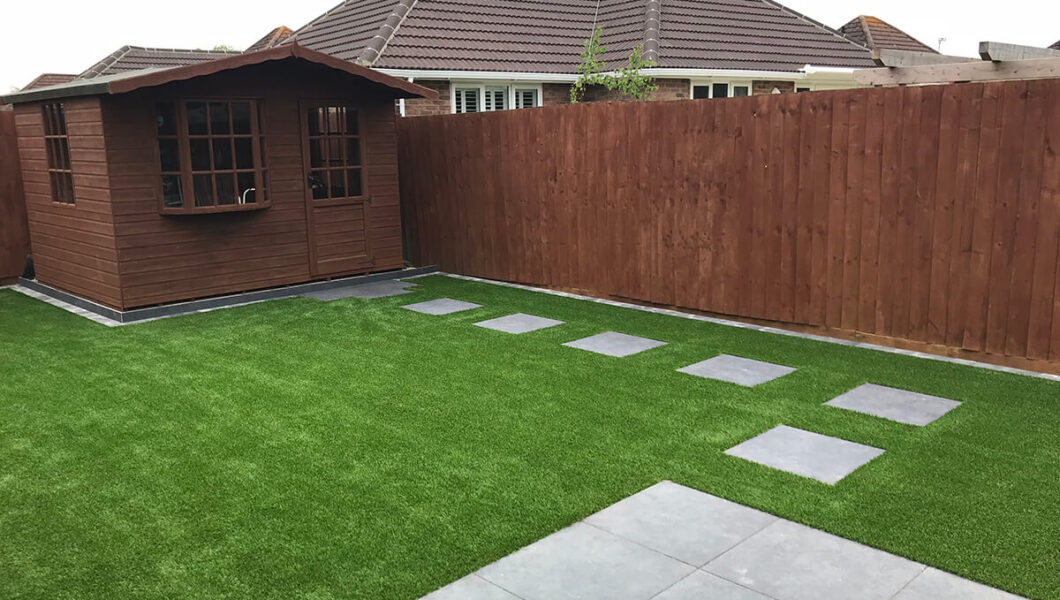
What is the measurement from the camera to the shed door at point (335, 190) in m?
10.1

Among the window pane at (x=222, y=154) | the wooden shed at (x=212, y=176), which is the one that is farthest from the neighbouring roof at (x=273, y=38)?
the window pane at (x=222, y=154)

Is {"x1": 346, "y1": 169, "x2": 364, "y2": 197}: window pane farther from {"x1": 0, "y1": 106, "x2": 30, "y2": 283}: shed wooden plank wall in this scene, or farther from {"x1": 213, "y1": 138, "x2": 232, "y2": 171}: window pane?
{"x1": 0, "y1": 106, "x2": 30, "y2": 283}: shed wooden plank wall

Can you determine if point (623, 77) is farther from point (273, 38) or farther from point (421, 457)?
point (273, 38)

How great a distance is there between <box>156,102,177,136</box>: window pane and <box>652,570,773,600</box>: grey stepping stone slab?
24.9 feet

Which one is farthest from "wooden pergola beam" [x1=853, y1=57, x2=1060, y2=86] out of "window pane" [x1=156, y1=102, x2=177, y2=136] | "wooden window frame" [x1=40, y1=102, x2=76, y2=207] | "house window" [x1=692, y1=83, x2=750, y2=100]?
"house window" [x1=692, y1=83, x2=750, y2=100]

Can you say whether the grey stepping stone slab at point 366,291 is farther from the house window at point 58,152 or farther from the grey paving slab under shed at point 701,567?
the grey paving slab under shed at point 701,567

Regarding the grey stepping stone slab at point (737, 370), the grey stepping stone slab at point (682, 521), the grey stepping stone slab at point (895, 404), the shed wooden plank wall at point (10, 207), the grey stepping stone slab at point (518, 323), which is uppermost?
the shed wooden plank wall at point (10, 207)

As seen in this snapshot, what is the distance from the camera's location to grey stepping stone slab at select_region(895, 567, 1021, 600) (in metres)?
→ 3.16

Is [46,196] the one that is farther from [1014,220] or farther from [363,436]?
[1014,220]

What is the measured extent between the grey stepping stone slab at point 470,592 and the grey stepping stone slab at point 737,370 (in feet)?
10.5

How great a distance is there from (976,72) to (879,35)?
18.2 m

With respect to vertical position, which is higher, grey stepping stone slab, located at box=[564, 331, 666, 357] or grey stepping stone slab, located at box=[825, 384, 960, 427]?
grey stepping stone slab, located at box=[825, 384, 960, 427]

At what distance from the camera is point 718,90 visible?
17.0 m

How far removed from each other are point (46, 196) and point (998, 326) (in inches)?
397
